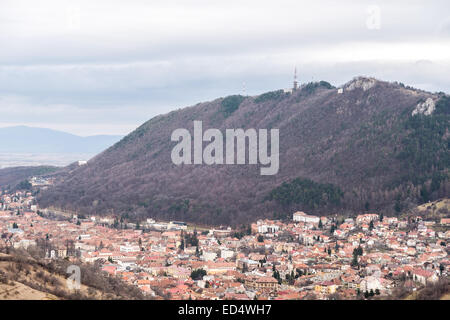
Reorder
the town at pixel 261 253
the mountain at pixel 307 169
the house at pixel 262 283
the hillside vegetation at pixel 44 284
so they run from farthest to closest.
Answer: the mountain at pixel 307 169
the house at pixel 262 283
the town at pixel 261 253
the hillside vegetation at pixel 44 284

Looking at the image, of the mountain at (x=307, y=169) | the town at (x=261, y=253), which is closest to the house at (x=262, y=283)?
the town at (x=261, y=253)

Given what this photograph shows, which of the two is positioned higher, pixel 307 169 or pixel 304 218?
pixel 307 169

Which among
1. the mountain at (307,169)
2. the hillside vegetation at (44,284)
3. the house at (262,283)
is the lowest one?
the house at (262,283)

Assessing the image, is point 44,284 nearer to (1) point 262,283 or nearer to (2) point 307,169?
(1) point 262,283

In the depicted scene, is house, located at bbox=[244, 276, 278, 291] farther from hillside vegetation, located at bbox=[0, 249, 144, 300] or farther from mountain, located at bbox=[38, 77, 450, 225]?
mountain, located at bbox=[38, 77, 450, 225]

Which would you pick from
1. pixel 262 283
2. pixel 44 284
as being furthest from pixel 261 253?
pixel 44 284

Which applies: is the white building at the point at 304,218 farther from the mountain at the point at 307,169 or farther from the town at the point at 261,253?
the mountain at the point at 307,169

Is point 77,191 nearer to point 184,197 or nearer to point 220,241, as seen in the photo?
point 184,197
